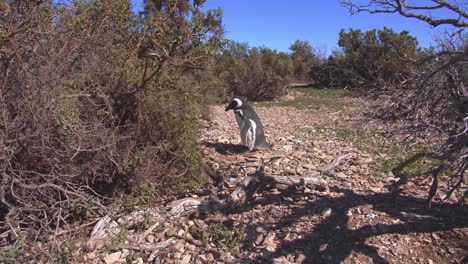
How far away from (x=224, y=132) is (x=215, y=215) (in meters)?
4.15

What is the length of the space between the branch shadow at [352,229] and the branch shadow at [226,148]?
8.14ft

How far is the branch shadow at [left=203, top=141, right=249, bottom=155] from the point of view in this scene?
681 cm

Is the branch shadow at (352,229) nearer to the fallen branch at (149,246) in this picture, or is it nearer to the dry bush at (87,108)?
the fallen branch at (149,246)

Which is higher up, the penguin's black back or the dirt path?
the penguin's black back

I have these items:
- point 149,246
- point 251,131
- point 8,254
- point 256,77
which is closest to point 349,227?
point 149,246

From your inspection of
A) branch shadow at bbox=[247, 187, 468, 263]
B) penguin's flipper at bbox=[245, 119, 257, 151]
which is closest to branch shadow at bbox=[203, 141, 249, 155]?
penguin's flipper at bbox=[245, 119, 257, 151]

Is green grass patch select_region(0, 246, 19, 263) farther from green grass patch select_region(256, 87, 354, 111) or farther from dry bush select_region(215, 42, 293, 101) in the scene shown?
dry bush select_region(215, 42, 293, 101)

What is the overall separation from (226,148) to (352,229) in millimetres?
3364

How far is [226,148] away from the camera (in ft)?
22.9

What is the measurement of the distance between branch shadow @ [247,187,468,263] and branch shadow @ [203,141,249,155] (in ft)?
8.14

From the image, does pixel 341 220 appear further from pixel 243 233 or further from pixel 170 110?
pixel 170 110

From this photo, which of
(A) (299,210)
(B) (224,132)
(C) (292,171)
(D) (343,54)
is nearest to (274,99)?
(D) (343,54)

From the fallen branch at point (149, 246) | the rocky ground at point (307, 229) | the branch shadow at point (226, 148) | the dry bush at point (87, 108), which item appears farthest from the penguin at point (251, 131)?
the fallen branch at point (149, 246)

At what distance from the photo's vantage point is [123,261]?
12.1 ft
